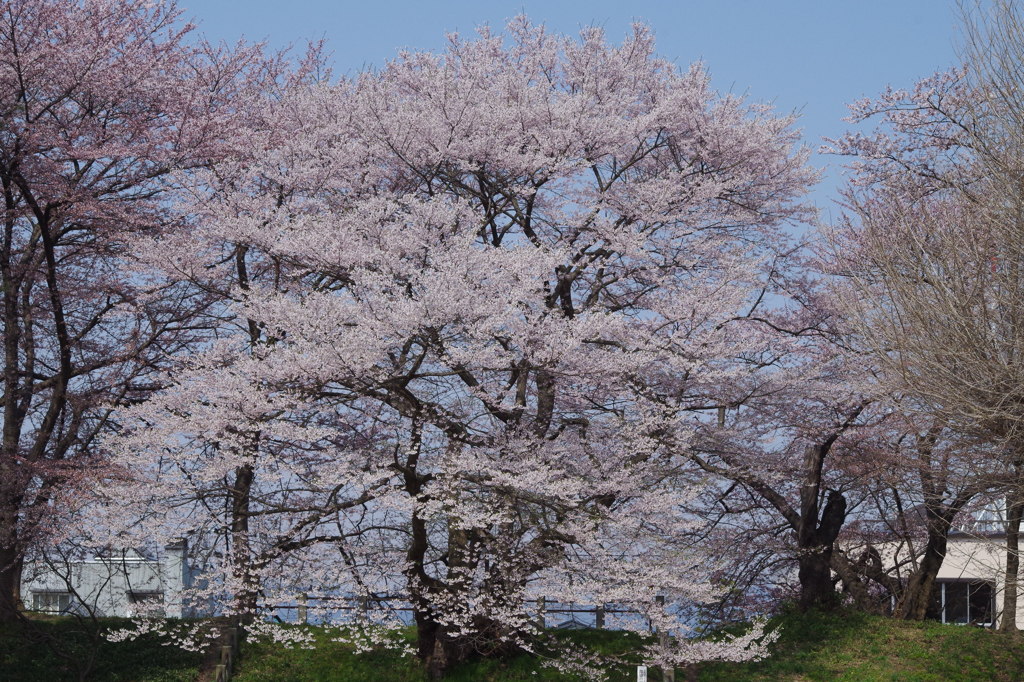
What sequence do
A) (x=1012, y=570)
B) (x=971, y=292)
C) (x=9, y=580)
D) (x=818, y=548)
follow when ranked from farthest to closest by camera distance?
(x=818, y=548)
(x=9, y=580)
(x=1012, y=570)
(x=971, y=292)

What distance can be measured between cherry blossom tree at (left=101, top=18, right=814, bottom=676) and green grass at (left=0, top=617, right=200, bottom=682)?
1.52m

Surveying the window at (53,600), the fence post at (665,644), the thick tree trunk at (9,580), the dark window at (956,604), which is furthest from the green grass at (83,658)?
the dark window at (956,604)

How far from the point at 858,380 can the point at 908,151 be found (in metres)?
3.79

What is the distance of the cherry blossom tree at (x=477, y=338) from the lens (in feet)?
40.2

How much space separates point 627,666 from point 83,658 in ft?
25.5

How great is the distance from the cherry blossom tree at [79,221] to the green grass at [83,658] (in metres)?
0.74

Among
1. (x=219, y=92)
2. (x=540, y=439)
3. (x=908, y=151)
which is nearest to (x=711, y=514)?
(x=540, y=439)

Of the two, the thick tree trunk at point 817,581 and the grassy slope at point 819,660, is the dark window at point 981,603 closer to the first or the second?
the thick tree trunk at point 817,581

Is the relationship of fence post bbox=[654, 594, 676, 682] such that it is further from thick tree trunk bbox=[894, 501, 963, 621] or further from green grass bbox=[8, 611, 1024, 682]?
thick tree trunk bbox=[894, 501, 963, 621]

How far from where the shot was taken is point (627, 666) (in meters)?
14.4

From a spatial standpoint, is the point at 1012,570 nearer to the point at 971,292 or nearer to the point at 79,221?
the point at 971,292

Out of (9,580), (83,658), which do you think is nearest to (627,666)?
(83,658)

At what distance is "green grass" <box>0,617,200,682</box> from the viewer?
554 inches

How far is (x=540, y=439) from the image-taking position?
1327 centimetres
